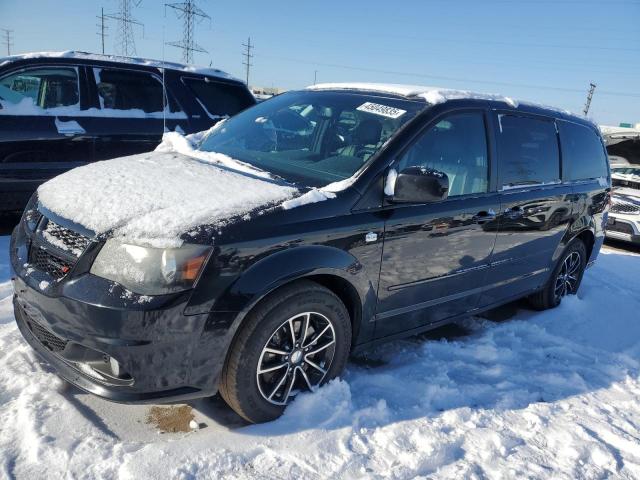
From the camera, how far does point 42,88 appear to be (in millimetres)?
5223

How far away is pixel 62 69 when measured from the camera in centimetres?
531

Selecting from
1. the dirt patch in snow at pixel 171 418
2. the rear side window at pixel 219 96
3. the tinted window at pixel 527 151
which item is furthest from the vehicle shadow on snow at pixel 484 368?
the rear side window at pixel 219 96

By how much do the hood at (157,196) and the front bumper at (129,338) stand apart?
0.27 metres

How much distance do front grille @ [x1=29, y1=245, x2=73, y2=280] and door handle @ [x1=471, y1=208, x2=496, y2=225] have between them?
2.44 m

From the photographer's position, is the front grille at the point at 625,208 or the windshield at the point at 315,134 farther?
the front grille at the point at 625,208

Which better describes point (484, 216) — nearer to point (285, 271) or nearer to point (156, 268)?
point (285, 271)

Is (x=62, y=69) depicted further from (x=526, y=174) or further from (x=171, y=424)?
(x=526, y=174)

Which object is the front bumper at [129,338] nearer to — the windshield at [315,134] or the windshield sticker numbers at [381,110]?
the windshield at [315,134]

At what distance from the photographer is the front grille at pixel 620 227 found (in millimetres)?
8594

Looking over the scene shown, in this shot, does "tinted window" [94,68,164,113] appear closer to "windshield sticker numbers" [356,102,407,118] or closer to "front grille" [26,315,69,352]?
"windshield sticker numbers" [356,102,407,118]

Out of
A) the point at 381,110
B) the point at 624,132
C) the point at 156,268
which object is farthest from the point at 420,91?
the point at 624,132

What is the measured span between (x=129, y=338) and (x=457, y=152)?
2349mm

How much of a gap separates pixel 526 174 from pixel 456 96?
3.07 ft

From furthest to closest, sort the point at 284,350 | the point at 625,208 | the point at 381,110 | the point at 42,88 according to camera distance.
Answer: the point at 625,208
the point at 42,88
the point at 381,110
the point at 284,350
